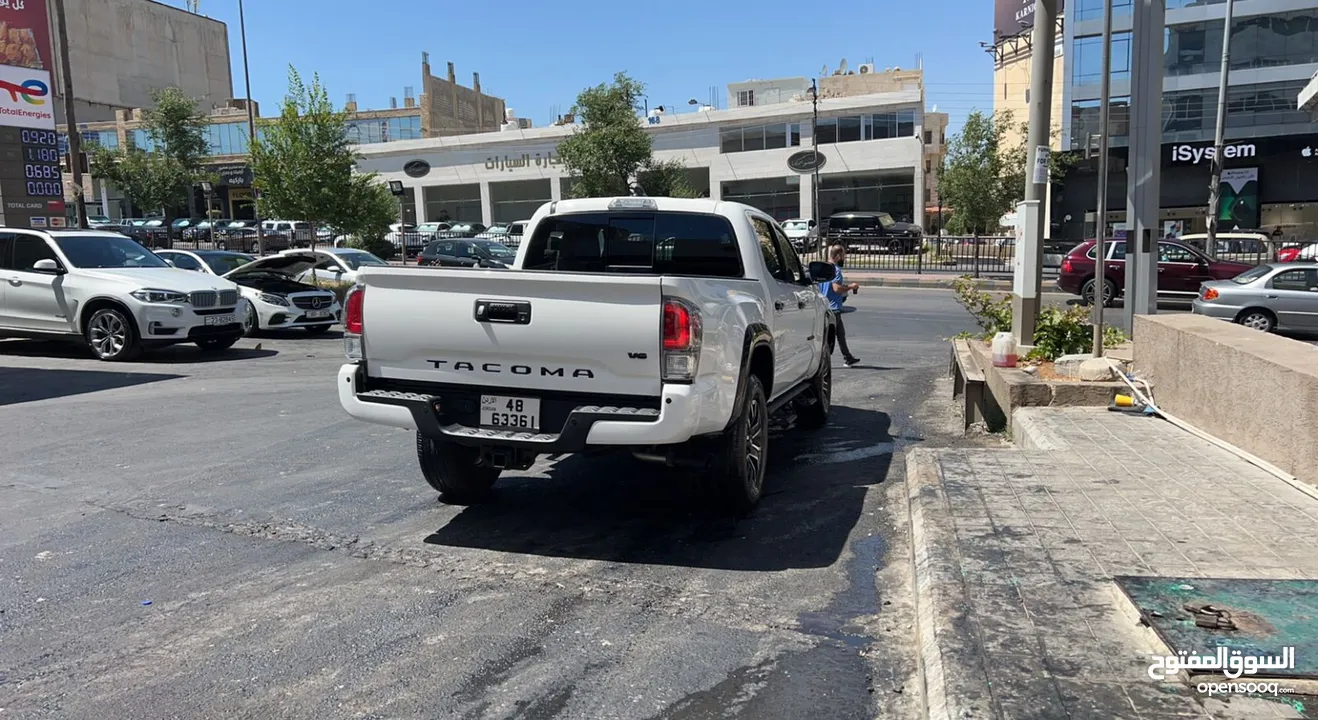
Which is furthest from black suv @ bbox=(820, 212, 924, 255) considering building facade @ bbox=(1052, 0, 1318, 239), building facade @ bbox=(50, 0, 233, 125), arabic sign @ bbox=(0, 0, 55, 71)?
building facade @ bbox=(50, 0, 233, 125)

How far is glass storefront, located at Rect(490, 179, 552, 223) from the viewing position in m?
66.3

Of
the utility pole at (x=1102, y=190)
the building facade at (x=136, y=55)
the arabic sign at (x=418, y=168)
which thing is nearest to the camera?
the utility pole at (x=1102, y=190)

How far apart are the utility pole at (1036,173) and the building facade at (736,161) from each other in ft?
141

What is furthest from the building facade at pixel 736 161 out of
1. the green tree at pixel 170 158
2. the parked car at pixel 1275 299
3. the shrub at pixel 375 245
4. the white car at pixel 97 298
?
the parked car at pixel 1275 299

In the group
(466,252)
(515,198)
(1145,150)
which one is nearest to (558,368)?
(1145,150)

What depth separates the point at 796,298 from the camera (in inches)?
287

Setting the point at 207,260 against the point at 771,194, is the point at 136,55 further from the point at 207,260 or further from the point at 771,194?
the point at 207,260

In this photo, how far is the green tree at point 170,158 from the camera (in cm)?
4525

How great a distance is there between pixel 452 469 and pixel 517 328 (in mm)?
1399

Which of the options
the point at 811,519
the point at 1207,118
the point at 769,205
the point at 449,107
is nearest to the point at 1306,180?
the point at 1207,118

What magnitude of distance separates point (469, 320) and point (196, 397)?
266 inches

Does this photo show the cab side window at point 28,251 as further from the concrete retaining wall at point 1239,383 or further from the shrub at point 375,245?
the shrub at point 375,245

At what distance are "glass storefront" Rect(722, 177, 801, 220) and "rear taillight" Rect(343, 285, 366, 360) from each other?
53166mm

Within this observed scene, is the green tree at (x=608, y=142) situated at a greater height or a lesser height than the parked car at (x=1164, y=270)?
greater
